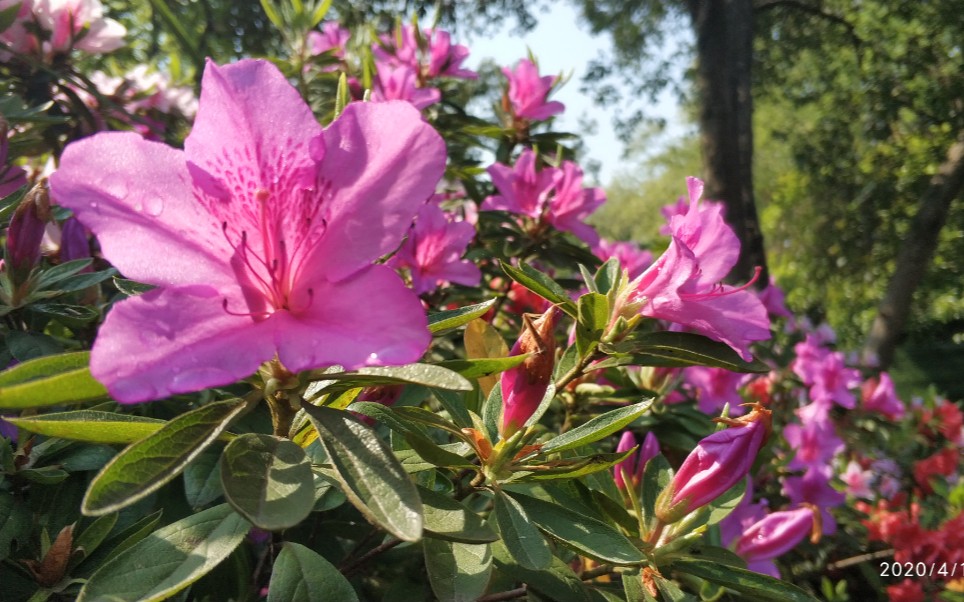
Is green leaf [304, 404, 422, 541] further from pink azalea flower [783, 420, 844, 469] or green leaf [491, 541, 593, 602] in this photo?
pink azalea flower [783, 420, 844, 469]

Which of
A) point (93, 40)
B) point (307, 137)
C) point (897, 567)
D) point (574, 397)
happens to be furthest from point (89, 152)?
point (897, 567)

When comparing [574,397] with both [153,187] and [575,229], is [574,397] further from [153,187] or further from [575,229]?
[153,187]

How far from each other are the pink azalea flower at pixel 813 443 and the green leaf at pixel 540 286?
62.7 inches

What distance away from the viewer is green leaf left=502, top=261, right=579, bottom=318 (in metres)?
0.74

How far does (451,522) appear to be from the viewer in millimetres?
578

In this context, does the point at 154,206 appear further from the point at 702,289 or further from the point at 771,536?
the point at 771,536

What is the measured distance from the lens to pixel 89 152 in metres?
0.54

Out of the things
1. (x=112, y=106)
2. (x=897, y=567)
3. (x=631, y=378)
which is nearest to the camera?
(x=631, y=378)

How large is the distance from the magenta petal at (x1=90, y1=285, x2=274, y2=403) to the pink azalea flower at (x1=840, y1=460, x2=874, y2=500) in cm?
306

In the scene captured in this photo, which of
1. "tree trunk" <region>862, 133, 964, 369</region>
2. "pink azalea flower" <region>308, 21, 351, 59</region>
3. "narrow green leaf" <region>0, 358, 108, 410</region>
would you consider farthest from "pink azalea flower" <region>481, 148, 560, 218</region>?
"tree trunk" <region>862, 133, 964, 369</region>

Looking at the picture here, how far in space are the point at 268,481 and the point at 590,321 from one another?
0.38m

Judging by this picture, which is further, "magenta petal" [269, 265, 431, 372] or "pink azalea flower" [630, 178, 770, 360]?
"pink azalea flower" [630, 178, 770, 360]

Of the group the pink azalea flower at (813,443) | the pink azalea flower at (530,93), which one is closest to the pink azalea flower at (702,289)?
the pink azalea flower at (530,93)

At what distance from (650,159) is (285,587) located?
26680 mm
